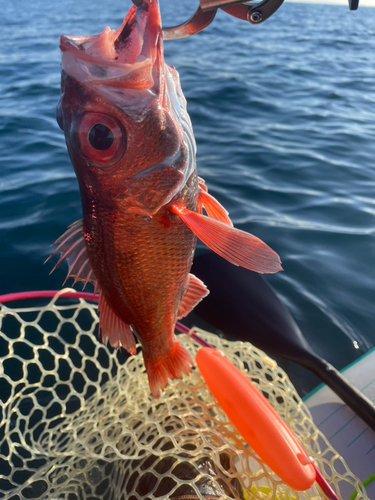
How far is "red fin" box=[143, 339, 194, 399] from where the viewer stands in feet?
6.82

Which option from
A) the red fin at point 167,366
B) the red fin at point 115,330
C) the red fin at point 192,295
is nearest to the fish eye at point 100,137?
the red fin at point 115,330

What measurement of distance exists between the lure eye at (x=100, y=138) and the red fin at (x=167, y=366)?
1.13 meters

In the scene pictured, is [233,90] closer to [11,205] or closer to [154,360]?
[11,205]

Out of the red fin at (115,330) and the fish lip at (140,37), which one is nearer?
the fish lip at (140,37)

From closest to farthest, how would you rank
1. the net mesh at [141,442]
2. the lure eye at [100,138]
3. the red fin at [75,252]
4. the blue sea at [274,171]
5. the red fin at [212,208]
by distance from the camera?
the lure eye at [100,138] < the red fin at [75,252] < the red fin at [212,208] < the net mesh at [141,442] < the blue sea at [274,171]

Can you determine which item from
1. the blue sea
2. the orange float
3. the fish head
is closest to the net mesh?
the orange float

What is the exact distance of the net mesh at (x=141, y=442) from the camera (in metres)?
2.01

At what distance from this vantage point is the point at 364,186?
586 cm

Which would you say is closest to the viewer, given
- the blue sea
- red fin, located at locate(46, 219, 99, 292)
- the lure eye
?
the lure eye

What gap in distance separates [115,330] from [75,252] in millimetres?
447

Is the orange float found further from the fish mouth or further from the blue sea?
the blue sea

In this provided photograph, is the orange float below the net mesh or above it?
above

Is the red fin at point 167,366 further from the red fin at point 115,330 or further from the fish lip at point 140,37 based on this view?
the fish lip at point 140,37

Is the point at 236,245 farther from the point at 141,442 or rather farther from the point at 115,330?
the point at 141,442
